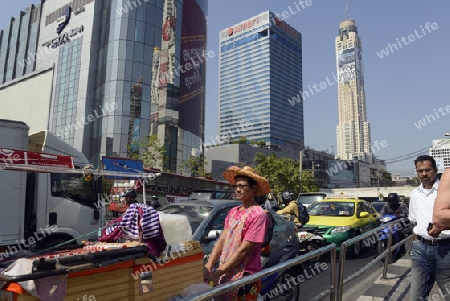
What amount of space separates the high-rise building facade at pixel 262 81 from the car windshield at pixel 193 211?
10475cm

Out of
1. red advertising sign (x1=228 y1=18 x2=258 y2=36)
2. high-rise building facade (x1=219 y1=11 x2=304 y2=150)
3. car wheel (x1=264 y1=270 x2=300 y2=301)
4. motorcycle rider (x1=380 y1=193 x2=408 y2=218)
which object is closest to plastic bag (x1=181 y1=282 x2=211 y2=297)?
car wheel (x1=264 y1=270 x2=300 y2=301)

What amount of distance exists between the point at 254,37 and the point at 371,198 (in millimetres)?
77703

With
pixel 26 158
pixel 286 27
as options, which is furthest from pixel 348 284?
pixel 286 27

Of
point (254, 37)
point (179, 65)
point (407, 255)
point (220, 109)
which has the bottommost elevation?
point (407, 255)

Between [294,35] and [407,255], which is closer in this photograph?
[407,255]

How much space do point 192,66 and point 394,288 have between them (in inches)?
2043

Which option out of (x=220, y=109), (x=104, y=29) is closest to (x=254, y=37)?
(x=220, y=109)

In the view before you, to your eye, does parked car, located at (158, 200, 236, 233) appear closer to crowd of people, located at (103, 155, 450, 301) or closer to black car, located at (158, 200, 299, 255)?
black car, located at (158, 200, 299, 255)

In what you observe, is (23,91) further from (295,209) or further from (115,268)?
(115,268)

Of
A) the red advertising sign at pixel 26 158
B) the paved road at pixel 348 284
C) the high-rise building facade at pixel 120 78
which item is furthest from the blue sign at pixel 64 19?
the paved road at pixel 348 284

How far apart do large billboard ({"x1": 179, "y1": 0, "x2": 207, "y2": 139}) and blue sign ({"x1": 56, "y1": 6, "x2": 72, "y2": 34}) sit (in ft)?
58.9

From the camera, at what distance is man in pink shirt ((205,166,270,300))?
2.69 metres

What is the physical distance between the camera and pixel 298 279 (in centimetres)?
435

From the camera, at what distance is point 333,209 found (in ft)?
33.2
